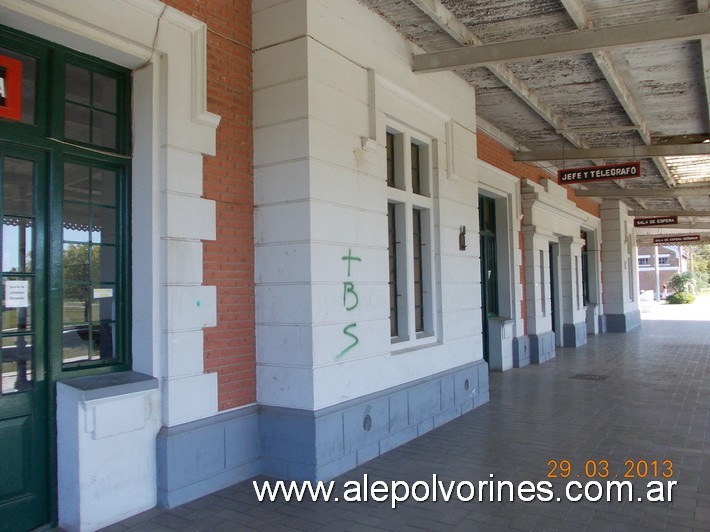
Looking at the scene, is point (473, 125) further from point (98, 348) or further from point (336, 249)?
point (98, 348)

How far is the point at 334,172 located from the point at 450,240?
2693 mm

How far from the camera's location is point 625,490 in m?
4.81

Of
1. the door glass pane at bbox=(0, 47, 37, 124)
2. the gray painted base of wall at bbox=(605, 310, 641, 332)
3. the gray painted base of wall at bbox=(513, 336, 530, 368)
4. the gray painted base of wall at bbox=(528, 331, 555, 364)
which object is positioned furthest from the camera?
the gray painted base of wall at bbox=(605, 310, 641, 332)

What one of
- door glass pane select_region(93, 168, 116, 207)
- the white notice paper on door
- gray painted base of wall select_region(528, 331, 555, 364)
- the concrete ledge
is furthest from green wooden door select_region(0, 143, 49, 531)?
gray painted base of wall select_region(528, 331, 555, 364)

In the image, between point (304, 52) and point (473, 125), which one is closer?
point (304, 52)

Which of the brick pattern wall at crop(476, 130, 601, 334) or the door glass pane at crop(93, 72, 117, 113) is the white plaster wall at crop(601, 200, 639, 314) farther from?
the door glass pane at crop(93, 72, 117, 113)

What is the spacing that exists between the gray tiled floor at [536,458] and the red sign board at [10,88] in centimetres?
303

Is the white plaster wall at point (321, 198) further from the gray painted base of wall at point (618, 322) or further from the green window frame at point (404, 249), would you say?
the gray painted base of wall at point (618, 322)

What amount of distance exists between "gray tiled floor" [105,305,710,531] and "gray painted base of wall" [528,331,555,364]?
1550 millimetres

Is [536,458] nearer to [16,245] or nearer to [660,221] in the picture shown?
[16,245]

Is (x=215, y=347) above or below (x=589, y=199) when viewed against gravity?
below

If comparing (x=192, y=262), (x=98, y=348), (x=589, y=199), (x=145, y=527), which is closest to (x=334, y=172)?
(x=192, y=262)

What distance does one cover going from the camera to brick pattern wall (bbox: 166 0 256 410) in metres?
4.95

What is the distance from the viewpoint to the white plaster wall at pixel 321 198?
511 cm
